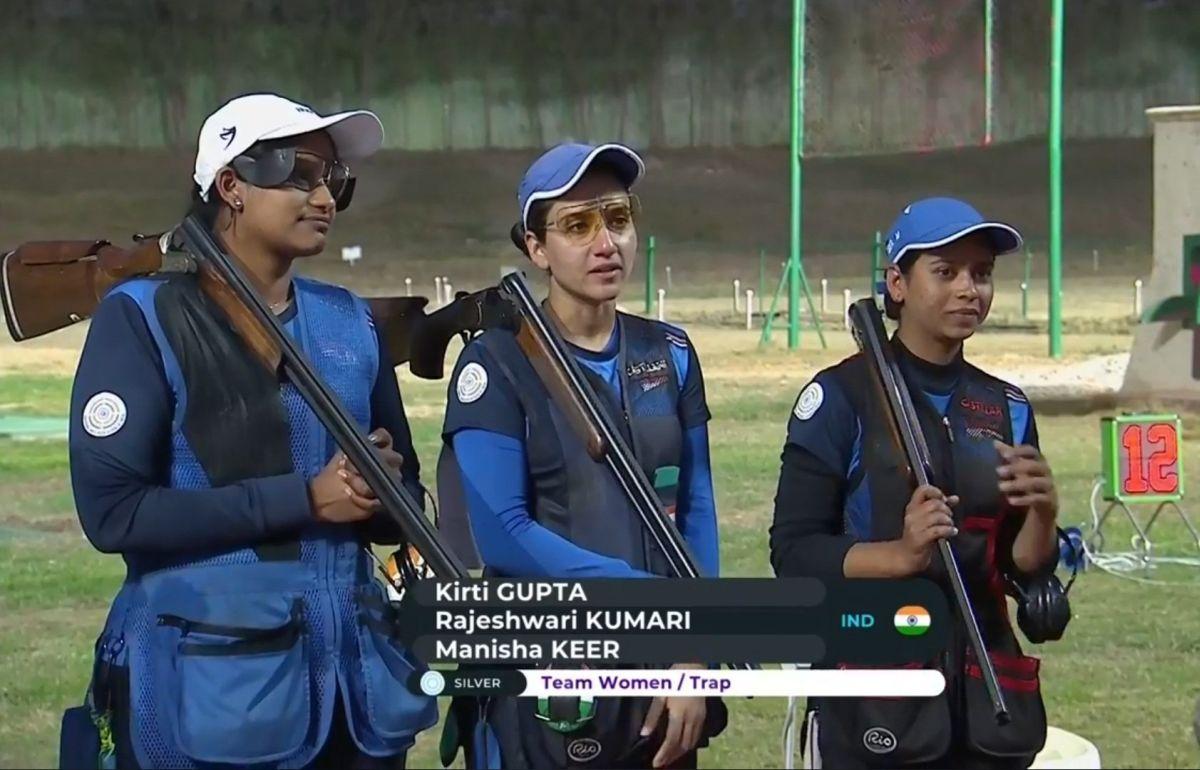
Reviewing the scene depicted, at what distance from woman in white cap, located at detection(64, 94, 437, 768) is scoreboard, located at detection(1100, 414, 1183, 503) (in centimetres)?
155

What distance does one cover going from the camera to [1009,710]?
1.98 meters

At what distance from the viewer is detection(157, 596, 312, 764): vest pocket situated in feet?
6.01

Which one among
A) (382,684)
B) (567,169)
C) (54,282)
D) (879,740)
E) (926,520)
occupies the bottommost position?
(879,740)

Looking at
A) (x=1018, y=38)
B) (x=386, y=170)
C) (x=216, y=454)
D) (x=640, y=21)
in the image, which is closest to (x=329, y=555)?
(x=216, y=454)

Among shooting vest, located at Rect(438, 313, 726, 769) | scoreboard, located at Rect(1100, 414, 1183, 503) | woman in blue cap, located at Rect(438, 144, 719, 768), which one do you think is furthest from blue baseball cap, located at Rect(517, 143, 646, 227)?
scoreboard, located at Rect(1100, 414, 1183, 503)

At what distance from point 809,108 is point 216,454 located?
1.51 metres

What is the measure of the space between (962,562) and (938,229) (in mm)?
381

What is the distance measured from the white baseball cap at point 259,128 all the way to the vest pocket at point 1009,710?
908 millimetres

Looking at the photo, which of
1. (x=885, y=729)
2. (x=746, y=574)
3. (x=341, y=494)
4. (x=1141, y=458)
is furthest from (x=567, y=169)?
(x=1141, y=458)

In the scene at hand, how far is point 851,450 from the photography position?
6.54 ft

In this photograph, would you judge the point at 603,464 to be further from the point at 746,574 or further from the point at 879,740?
the point at 746,574

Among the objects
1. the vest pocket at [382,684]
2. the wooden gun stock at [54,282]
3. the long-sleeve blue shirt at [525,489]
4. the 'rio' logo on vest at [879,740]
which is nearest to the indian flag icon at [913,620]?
the 'rio' logo on vest at [879,740]

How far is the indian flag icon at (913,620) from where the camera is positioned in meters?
2.02
